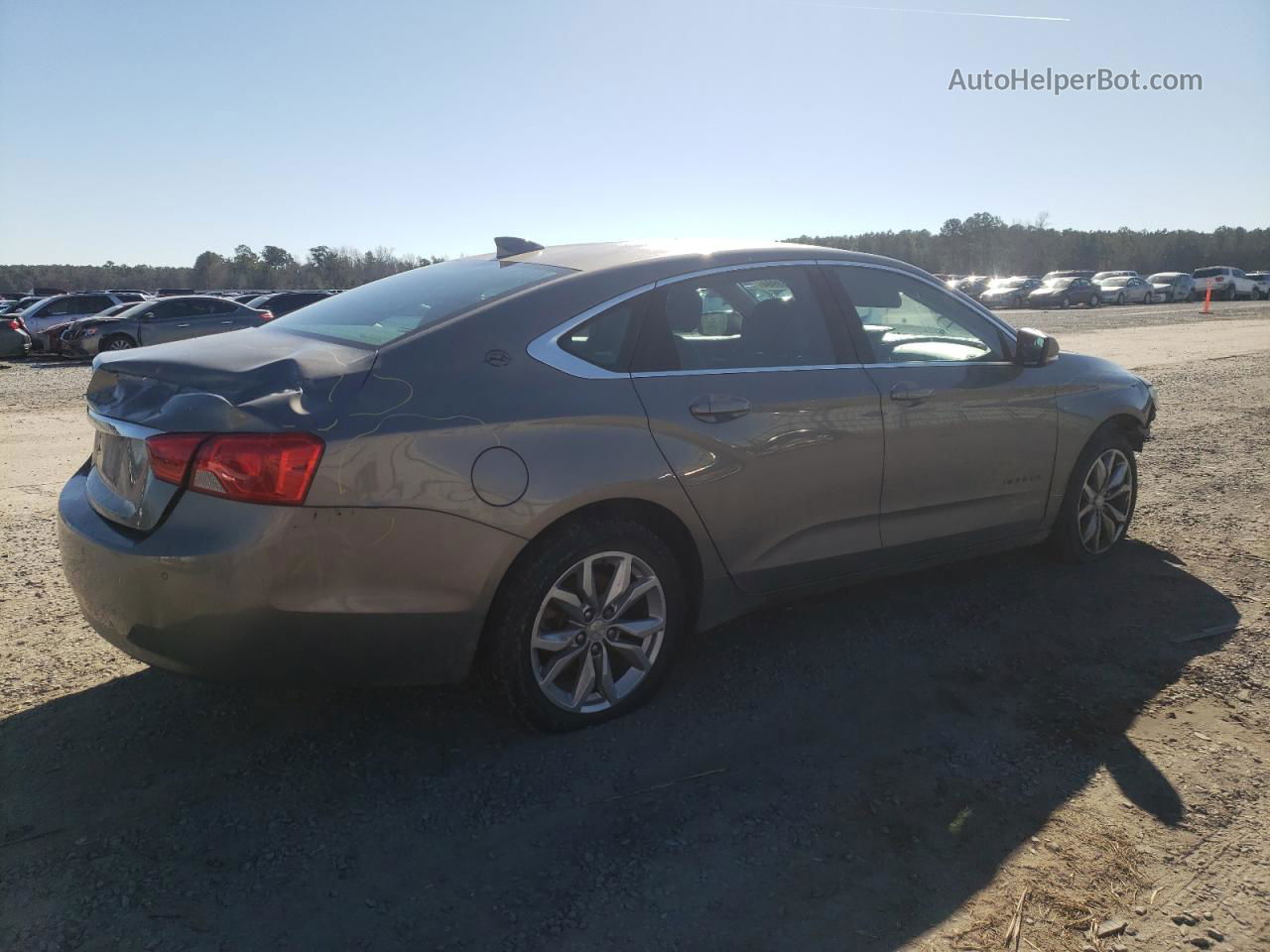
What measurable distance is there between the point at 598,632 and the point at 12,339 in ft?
85.6

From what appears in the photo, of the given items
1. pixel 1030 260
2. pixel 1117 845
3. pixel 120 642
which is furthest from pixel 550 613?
pixel 1030 260

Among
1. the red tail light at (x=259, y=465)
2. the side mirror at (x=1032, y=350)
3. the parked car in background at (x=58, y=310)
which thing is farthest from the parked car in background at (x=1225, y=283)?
the red tail light at (x=259, y=465)

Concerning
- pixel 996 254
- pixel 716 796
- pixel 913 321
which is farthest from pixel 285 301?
pixel 996 254

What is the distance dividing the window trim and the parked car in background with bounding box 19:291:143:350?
86.4ft

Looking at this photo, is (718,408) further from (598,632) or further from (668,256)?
(598,632)

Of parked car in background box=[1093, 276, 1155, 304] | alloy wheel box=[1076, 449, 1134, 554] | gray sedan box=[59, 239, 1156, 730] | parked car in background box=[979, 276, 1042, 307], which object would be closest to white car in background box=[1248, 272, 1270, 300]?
parked car in background box=[1093, 276, 1155, 304]

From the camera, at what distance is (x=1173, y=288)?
48.8 meters

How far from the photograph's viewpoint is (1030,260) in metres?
85.1

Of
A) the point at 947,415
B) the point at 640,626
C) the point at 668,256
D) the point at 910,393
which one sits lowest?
the point at 640,626

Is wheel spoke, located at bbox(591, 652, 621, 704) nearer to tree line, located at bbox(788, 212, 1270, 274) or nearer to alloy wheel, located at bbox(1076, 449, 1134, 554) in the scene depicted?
alloy wheel, located at bbox(1076, 449, 1134, 554)

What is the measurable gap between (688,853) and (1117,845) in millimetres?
1204

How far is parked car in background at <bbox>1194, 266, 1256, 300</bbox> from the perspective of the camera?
49844 mm

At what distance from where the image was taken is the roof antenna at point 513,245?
4125 mm

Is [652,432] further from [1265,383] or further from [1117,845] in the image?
[1265,383]
